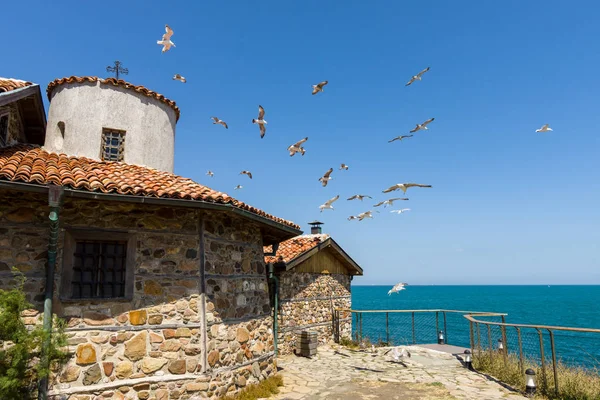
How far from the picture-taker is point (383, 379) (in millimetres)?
10703

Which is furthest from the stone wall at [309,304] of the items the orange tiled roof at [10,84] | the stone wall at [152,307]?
the orange tiled roof at [10,84]

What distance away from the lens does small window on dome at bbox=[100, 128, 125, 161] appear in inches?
410

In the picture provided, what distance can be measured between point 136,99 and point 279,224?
5.29 m

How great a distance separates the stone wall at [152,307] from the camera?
684 centimetres

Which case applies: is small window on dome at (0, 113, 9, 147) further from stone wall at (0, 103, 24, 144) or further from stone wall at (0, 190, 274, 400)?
stone wall at (0, 190, 274, 400)

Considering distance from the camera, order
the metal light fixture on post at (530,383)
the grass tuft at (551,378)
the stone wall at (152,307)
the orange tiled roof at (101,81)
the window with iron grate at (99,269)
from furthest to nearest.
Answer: the orange tiled roof at (101,81), the metal light fixture on post at (530,383), the grass tuft at (551,378), the window with iron grate at (99,269), the stone wall at (152,307)

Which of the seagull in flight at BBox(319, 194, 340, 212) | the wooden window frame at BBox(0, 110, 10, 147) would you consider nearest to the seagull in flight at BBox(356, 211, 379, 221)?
the seagull in flight at BBox(319, 194, 340, 212)

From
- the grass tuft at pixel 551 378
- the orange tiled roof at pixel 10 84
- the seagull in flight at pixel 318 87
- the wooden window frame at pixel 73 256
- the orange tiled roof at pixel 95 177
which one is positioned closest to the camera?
the orange tiled roof at pixel 95 177

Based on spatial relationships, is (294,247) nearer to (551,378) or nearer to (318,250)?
(318,250)

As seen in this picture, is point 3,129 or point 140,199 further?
point 3,129

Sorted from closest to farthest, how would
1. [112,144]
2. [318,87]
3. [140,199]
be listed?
[140,199]
[112,144]
[318,87]

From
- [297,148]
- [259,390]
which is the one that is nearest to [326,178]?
[297,148]

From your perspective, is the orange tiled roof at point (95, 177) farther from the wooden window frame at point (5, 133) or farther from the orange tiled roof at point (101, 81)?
the orange tiled roof at point (101, 81)

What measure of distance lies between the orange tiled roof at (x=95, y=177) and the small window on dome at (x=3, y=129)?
47cm
